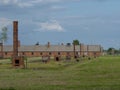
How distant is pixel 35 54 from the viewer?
7116 inches

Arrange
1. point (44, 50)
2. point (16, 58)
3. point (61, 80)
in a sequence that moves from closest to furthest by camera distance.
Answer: point (61, 80)
point (16, 58)
point (44, 50)

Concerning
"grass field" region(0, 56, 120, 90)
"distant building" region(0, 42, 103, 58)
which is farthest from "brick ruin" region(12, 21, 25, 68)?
"distant building" region(0, 42, 103, 58)

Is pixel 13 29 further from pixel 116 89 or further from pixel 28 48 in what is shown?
pixel 28 48

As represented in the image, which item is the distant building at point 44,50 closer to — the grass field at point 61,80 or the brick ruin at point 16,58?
the brick ruin at point 16,58

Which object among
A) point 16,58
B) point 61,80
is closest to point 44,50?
point 16,58

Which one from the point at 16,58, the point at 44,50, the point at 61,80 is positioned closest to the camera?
the point at 61,80

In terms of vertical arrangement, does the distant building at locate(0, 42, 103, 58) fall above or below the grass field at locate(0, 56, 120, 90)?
above

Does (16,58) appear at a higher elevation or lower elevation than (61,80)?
higher

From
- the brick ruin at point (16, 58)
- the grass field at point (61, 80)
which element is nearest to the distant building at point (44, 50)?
the brick ruin at point (16, 58)

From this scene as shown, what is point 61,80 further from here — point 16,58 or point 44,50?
point 44,50

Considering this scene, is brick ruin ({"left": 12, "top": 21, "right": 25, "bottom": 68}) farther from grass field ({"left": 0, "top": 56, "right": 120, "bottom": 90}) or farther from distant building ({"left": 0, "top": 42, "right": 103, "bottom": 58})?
distant building ({"left": 0, "top": 42, "right": 103, "bottom": 58})

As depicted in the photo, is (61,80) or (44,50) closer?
(61,80)

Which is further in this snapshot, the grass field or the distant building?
the distant building

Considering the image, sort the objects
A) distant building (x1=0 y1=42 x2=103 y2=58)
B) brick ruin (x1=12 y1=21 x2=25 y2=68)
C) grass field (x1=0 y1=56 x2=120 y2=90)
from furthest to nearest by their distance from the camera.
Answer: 1. distant building (x1=0 y1=42 x2=103 y2=58)
2. brick ruin (x1=12 y1=21 x2=25 y2=68)
3. grass field (x1=0 y1=56 x2=120 y2=90)
